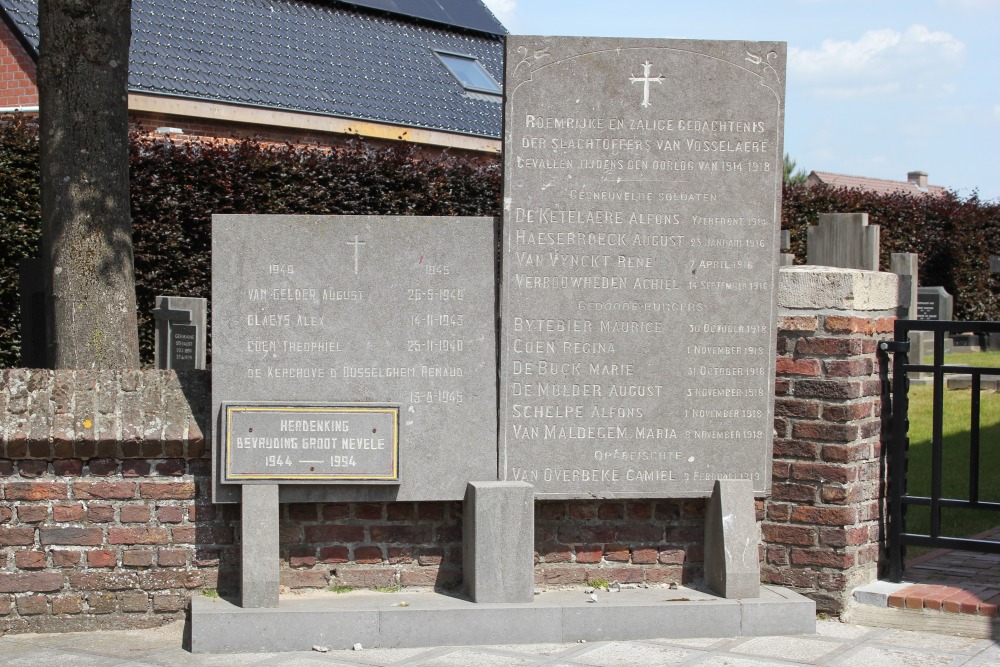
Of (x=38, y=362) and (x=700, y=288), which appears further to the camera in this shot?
(x=38, y=362)

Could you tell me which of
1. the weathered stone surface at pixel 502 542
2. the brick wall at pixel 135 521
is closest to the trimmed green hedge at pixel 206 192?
the brick wall at pixel 135 521

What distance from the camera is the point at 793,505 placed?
5598mm

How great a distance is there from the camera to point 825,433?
18.1ft

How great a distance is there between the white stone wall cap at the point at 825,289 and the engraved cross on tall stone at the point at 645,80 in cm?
102

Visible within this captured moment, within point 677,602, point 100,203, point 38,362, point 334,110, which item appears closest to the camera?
point 677,602

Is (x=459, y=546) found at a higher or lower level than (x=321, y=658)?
higher

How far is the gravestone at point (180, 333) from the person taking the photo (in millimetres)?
9711

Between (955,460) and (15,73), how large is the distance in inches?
523

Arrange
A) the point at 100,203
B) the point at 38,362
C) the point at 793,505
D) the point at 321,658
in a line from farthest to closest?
the point at 38,362 < the point at 100,203 < the point at 793,505 < the point at 321,658

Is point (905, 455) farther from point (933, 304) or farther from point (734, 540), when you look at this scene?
point (933, 304)

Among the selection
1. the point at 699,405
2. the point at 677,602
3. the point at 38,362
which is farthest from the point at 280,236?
the point at 38,362

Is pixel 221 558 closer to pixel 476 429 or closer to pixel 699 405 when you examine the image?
pixel 476 429

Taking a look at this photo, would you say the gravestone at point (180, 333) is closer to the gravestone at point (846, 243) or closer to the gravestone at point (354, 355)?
the gravestone at point (354, 355)

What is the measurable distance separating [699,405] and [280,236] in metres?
2.06
